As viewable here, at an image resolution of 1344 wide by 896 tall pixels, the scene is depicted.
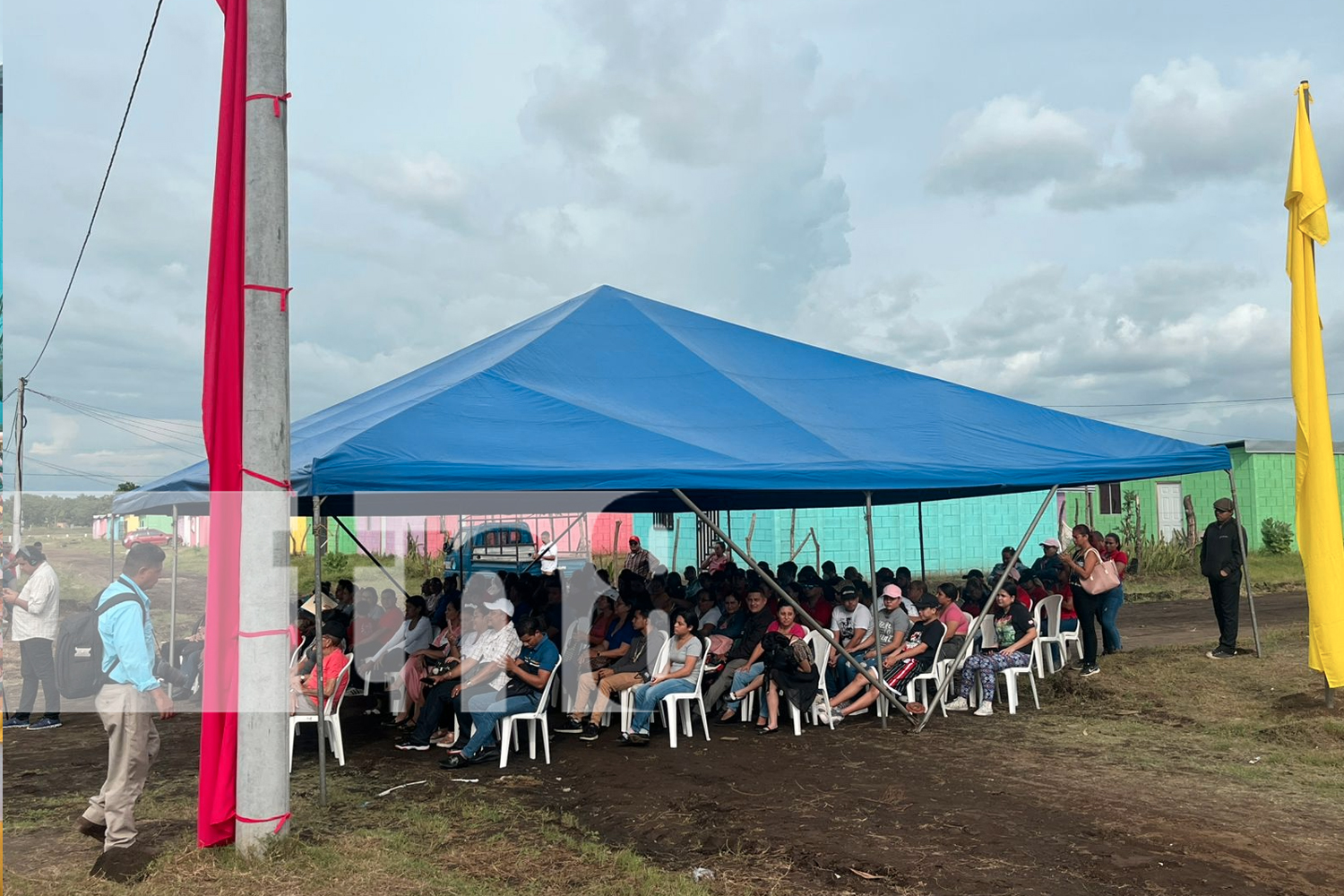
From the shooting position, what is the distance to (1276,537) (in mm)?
22938

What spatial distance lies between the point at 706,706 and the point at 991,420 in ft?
12.5

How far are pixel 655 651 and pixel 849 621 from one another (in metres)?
1.93

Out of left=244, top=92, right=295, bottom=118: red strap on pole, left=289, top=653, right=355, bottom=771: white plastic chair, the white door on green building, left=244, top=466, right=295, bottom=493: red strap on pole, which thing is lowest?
left=289, top=653, right=355, bottom=771: white plastic chair

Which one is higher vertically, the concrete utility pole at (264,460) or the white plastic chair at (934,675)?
the concrete utility pole at (264,460)

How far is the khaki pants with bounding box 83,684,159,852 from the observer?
4.94 metres

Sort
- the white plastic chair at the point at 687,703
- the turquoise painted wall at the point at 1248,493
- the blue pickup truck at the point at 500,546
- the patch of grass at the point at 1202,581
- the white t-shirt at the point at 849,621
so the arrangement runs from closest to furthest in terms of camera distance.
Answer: the white plastic chair at the point at 687,703
the white t-shirt at the point at 849,621
the patch of grass at the point at 1202,581
the blue pickup truck at the point at 500,546
the turquoise painted wall at the point at 1248,493

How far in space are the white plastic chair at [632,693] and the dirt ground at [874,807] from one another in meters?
0.21

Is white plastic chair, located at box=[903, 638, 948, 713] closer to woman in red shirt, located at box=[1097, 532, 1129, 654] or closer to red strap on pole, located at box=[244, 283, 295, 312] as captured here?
woman in red shirt, located at box=[1097, 532, 1129, 654]

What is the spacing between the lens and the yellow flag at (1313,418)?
7828mm

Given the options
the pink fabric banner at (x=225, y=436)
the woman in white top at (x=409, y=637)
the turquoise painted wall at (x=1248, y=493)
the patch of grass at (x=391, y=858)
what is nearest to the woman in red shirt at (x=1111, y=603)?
the woman in white top at (x=409, y=637)

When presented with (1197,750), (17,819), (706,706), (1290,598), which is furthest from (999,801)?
(1290,598)

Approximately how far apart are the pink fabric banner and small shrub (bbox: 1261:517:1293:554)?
23.5m

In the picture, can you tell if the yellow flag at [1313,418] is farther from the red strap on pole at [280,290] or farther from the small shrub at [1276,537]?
the small shrub at [1276,537]

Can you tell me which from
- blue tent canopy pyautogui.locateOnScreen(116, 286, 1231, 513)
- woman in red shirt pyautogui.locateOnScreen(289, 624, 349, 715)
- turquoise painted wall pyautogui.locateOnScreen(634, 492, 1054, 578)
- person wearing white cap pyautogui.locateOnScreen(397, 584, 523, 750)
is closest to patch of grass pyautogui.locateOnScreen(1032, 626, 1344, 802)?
blue tent canopy pyautogui.locateOnScreen(116, 286, 1231, 513)
